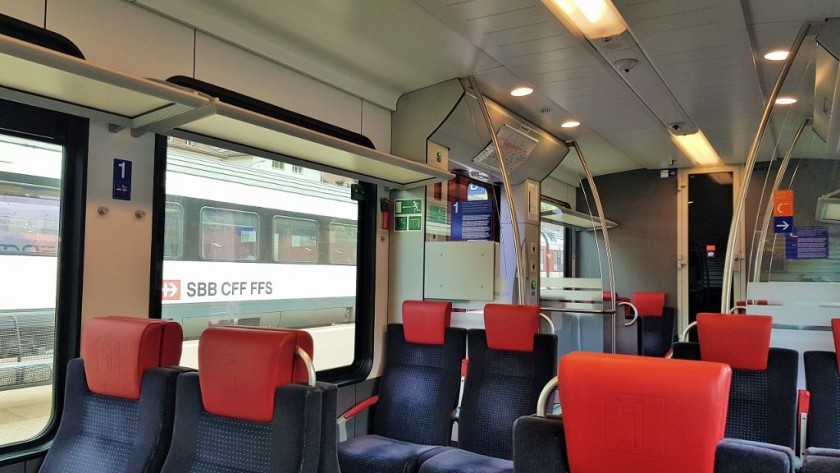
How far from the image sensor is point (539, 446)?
1600 millimetres

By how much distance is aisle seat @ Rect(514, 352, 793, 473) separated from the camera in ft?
4.55

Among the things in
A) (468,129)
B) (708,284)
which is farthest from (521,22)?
(708,284)

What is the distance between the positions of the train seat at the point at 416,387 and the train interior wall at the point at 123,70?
1.47m

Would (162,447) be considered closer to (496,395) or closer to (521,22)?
(496,395)

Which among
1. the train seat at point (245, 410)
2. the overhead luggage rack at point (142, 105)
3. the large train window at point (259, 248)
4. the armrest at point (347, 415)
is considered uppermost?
the overhead luggage rack at point (142, 105)

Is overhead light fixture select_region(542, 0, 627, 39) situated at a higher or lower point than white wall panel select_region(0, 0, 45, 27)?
higher

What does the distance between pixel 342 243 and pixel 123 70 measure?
2038mm

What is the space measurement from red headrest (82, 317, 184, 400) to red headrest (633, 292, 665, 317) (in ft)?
21.4

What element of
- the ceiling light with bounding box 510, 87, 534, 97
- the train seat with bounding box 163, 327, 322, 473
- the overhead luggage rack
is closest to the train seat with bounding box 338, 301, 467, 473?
the overhead luggage rack

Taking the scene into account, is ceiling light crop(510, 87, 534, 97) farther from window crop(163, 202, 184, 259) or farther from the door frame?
the door frame

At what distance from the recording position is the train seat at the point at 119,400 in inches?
83.5

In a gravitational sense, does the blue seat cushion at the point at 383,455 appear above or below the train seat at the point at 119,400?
below

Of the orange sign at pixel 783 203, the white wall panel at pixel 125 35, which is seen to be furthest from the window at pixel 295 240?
the orange sign at pixel 783 203

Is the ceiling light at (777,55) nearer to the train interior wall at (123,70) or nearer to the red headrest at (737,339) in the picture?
the red headrest at (737,339)
